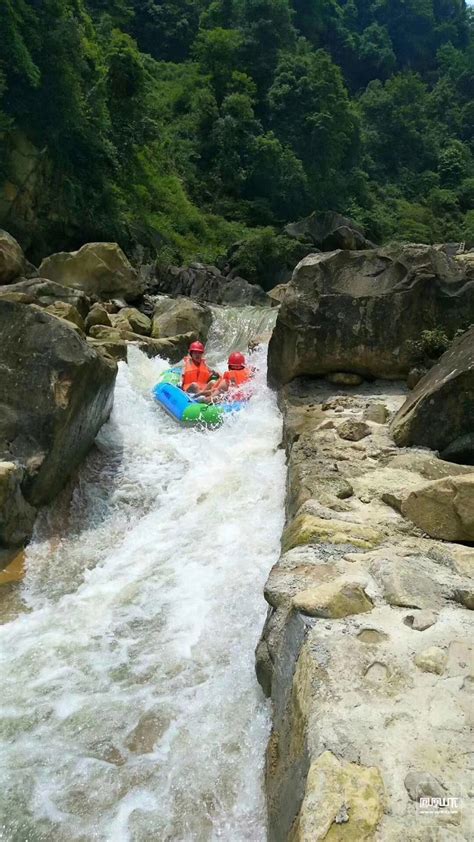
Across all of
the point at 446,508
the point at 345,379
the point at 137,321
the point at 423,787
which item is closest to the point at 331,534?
the point at 446,508

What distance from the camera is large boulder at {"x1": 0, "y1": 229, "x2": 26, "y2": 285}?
12.1 metres

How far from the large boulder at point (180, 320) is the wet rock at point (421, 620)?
408 inches

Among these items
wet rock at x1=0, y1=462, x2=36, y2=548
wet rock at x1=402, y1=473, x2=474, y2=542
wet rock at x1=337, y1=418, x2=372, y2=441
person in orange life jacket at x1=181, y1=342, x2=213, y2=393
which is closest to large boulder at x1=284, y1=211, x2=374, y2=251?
person in orange life jacket at x1=181, y1=342, x2=213, y2=393

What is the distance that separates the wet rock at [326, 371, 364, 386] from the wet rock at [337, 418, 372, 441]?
1801 millimetres

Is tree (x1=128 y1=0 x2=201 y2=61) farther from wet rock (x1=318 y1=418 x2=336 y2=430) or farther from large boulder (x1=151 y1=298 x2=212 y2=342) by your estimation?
wet rock (x1=318 y1=418 x2=336 y2=430)

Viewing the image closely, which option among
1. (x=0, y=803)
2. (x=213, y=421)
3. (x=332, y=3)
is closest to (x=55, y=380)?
(x=213, y=421)

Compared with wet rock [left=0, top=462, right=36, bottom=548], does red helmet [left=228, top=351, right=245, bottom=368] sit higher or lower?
lower

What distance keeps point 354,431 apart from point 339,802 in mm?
3723

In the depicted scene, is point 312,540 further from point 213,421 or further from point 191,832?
point 213,421

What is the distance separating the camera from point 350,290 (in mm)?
7496

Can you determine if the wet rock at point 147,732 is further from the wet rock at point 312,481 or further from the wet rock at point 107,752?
the wet rock at point 312,481

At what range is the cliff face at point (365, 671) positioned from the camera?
1730mm

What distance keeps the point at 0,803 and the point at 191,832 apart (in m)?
0.82

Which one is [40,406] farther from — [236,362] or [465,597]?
[236,362]
